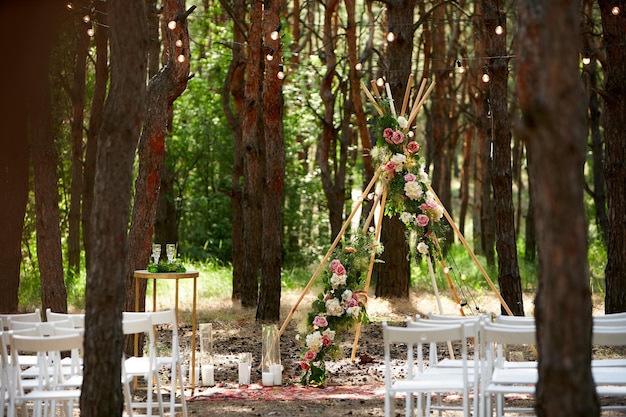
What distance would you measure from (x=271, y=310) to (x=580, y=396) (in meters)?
9.96

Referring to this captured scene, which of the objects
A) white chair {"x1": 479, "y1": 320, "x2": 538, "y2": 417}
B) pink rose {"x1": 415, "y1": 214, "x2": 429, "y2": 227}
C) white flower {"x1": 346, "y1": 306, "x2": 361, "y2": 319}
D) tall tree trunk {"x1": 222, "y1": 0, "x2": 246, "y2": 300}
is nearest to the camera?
white chair {"x1": 479, "y1": 320, "x2": 538, "y2": 417}

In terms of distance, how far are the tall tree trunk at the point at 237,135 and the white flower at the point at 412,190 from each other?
6.82 m

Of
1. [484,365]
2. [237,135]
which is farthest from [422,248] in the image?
[237,135]

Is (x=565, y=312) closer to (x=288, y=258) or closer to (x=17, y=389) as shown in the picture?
(x=17, y=389)

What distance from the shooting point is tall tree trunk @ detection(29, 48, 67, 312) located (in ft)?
36.7

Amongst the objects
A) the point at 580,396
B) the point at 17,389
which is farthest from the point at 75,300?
the point at 580,396

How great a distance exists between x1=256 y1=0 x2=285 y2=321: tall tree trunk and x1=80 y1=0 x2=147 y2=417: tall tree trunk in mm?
7794

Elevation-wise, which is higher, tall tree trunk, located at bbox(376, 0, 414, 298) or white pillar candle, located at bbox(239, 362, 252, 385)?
tall tree trunk, located at bbox(376, 0, 414, 298)

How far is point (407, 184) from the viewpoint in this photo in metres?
10.9

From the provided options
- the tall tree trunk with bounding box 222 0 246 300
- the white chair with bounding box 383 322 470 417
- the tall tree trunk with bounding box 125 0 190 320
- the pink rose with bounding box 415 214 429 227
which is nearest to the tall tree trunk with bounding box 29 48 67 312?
the tall tree trunk with bounding box 125 0 190 320

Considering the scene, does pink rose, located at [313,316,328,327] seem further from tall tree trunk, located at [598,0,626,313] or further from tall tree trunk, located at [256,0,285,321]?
tall tree trunk, located at [598,0,626,313]

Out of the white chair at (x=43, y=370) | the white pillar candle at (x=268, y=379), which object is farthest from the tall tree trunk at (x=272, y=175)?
the white chair at (x=43, y=370)

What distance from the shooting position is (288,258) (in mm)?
24922

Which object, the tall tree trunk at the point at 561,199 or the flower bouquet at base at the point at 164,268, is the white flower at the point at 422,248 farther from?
the tall tree trunk at the point at 561,199
